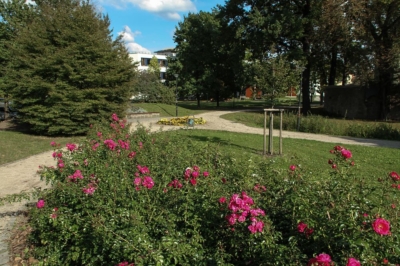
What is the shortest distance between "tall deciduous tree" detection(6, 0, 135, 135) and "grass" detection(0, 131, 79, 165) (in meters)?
0.70

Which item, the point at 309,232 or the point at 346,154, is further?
the point at 346,154

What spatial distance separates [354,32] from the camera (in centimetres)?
2366

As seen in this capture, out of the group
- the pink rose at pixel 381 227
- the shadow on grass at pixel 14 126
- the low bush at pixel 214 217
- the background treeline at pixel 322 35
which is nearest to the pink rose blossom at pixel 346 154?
the low bush at pixel 214 217

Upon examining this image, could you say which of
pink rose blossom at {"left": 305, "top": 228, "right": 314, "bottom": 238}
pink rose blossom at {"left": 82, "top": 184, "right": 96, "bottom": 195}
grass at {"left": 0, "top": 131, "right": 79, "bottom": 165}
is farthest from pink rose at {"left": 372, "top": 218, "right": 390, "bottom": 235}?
grass at {"left": 0, "top": 131, "right": 79, "bottom": 165}

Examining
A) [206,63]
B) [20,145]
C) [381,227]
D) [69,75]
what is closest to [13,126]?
[69,75]

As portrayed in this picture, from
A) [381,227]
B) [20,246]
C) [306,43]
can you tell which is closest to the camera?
[381,227]

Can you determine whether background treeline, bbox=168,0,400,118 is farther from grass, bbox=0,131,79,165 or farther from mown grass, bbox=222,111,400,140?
grass, bbox=0,131,79,165

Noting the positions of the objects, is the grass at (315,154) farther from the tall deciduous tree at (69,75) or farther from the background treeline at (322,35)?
the background treeline at (322,35)

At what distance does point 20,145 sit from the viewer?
1228 cm

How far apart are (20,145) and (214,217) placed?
38.0 feet

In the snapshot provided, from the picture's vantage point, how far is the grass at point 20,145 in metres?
10.2

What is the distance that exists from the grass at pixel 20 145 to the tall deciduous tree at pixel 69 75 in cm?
70

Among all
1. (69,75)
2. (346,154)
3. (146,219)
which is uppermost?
(69,75)

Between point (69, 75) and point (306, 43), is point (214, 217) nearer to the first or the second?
point (69, 75)
